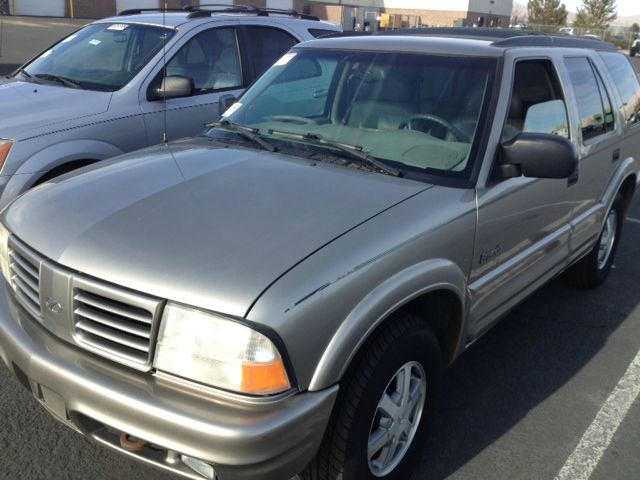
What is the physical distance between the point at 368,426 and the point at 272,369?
21.8 inches

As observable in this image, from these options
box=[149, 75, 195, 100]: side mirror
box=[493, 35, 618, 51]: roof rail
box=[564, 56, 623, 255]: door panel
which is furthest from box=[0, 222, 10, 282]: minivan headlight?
box=[564, 56, 623, 255]: door panel

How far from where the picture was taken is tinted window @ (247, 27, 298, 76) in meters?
6.14

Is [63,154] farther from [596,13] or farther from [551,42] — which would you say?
[596,13]

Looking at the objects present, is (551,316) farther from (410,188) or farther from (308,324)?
(308,324)

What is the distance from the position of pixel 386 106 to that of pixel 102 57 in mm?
3133

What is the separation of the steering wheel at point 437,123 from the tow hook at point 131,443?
1.95 m

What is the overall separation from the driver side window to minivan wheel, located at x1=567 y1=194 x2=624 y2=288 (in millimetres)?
1401

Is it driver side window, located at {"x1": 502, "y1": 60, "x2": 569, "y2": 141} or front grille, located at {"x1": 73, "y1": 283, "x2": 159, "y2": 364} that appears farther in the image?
driver side window, located at {"x1": 502, "y1": 60, "x2": 569, "y2": 141}

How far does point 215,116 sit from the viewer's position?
565 cm

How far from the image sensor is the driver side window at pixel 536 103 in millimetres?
3396

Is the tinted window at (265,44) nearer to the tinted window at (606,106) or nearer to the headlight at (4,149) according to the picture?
the headlight at (4,149)

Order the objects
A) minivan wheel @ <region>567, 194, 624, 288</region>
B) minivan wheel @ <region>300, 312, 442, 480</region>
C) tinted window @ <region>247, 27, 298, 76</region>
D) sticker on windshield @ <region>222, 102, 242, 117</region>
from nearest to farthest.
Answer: minivan wheel @ <region>300, 312, 442, 480</region>, sticker on windshield @ <region>222, 102, 242, 117</region>, minivan wheel @ <region>567, 194, 624, 288</region>, tinted window @ <region>247, 27, 298, 76</region>

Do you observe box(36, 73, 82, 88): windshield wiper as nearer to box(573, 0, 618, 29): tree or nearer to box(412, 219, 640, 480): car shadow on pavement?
box(412, 219, 640, 480): car shadow on pavement

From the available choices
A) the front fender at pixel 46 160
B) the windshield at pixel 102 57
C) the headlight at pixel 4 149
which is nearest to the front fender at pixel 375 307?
the front fender at pixel 46 160
